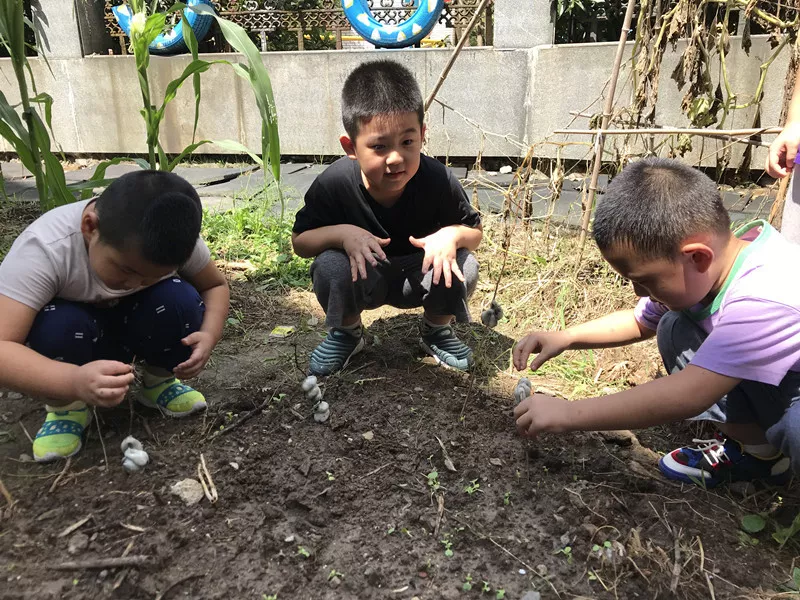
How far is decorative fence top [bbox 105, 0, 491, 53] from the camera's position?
16.8 ft

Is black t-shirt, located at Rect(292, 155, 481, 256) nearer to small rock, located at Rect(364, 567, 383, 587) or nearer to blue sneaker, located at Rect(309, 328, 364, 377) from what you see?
blue sneaker, located at Rect(309, 328, 364, 377)

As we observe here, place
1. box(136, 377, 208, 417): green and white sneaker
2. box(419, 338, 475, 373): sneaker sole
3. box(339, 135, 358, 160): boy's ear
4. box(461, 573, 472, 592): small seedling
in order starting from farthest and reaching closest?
box(419, 338, 475, 373): sneaker sole, box(339, 135, 358, 160): boy's ear, box(136, 377, 208, 417): green and white sneaker, box(461, 573, 472, 592): small seedling

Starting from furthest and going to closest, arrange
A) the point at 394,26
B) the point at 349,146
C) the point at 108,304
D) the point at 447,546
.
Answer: the point at 394,26 → the point at 349,146 → the point at 108,304 → the point at 447,546

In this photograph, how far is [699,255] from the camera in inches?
52.7

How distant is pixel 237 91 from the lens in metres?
5.35

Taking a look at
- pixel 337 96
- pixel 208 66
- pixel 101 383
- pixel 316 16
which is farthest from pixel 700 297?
pixel 316 16

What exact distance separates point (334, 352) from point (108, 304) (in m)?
0.72

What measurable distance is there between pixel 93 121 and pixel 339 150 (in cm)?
228

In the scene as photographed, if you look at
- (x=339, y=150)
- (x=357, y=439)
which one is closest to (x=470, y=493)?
(x=357, y=439)

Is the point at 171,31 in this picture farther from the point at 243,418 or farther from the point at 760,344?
the point at 760,344

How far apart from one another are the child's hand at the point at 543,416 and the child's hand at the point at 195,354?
2.74 ft

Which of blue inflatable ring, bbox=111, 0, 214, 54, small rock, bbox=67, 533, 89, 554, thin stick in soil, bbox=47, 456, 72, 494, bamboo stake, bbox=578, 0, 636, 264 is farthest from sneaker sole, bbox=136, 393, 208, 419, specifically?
blue inflatable ring, bbox=111, 0, 214, 54

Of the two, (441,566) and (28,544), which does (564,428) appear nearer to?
(441,566)

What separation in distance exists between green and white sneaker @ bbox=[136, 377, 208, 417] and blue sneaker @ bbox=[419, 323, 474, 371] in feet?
2.63
